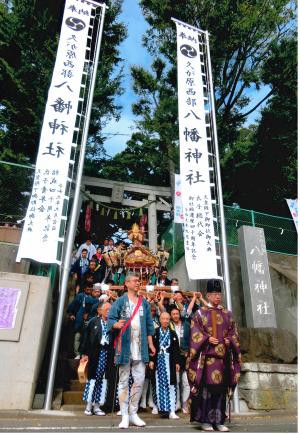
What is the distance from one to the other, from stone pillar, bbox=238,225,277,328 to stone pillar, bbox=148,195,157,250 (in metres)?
5.32

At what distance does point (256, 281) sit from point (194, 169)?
10.5 feet

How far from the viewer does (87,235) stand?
16.0 meters

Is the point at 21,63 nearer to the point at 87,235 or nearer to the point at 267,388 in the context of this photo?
the point at 87,235

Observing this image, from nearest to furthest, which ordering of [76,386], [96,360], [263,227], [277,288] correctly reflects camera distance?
[96,360]
[76,386]
[277,288]
[263,227]

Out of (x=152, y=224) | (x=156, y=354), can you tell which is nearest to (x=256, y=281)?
(x=156, y=354)

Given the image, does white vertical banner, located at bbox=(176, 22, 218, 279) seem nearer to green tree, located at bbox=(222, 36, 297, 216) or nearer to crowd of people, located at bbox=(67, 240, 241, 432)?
crowd of people, located at bbox=(67, 240, 241, 432)

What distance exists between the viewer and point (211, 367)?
4.54 meters

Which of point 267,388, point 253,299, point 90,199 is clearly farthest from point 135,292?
point 90,199

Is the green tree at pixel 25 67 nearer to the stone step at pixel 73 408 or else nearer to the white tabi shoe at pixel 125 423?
the stone step at pixel 73 408

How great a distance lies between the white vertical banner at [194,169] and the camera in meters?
8.09

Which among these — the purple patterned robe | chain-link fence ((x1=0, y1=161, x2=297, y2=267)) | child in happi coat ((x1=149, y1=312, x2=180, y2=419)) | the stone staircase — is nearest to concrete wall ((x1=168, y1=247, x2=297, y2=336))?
chain-link fence ((x1=0, y1=161, x2=297, y2=267))

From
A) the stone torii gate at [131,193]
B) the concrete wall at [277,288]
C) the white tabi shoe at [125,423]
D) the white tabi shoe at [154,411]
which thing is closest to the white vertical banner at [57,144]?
the white tabi shoe at [154,411]

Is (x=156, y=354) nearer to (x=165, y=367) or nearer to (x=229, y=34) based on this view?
(x=165, y=367)

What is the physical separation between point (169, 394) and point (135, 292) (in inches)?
73.9
